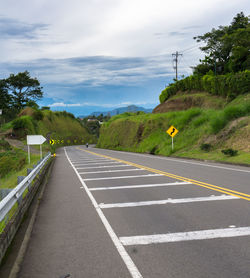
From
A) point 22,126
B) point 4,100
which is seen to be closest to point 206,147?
point 22,126

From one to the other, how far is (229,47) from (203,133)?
26219mm

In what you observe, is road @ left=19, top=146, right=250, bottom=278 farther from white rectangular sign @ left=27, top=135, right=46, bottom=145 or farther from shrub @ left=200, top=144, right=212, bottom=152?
shrub @ left=200, top=144, right=212, bottom=152

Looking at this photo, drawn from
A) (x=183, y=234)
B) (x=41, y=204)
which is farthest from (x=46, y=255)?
(x=41, y=204)

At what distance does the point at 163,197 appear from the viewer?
32.3ft

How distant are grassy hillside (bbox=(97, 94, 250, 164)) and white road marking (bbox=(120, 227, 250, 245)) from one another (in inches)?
574

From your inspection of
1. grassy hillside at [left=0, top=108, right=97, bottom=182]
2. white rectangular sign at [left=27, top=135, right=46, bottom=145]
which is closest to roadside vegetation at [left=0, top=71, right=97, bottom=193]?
grassy hillside at [left=0, top=108, right=97, bottom=182]

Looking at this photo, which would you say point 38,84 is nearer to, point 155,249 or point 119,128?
point 119,128

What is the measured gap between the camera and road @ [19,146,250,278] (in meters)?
4.71

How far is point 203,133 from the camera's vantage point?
33.0 metres

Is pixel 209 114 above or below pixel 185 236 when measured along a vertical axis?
above

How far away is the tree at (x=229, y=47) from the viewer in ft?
151

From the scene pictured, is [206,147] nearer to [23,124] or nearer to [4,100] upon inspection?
[23,124]

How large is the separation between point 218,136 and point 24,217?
927 inches

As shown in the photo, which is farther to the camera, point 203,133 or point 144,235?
point 203,133
